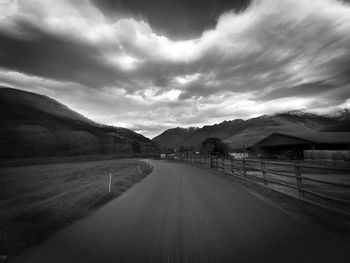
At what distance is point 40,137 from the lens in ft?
268

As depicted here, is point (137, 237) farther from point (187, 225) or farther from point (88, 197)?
point (88, 197)

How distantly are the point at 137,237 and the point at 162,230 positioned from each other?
644 mm

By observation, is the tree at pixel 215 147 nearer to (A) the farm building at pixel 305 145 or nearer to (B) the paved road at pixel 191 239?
(A) the farm building at pixel 305 145

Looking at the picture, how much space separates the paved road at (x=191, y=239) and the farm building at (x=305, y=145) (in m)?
30.8

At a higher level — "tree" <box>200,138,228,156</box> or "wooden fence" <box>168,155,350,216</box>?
"tree" <box>200,138,228,156</box>

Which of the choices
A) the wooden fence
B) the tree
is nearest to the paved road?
the wooden fence

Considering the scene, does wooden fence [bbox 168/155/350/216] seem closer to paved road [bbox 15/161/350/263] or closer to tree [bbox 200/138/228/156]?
paved road [bbox 15/161/350/263]

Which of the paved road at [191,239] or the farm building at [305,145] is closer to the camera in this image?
the paved road at [191,239]

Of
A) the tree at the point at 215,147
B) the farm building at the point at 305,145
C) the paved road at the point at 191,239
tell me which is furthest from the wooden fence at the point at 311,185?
the tree at the point at 215,147

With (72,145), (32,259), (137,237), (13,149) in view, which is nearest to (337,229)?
(137,237)

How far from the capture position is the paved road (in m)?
3.38

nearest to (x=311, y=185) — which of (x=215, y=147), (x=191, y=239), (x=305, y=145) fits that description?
(x=191, y=239)

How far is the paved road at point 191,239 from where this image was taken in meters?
3.38

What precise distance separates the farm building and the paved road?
1213 inches
